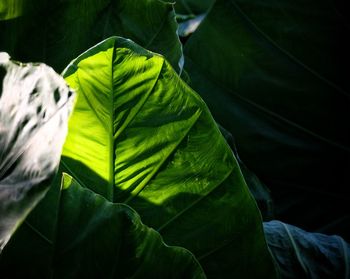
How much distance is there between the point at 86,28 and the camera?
0.96 meters

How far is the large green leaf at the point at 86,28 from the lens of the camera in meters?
0.93

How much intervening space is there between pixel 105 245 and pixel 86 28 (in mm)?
410

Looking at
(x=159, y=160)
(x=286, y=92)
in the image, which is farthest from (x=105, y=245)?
(x=286, y=92)

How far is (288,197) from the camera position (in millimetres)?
1376

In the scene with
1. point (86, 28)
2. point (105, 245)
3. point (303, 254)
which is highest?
point (86, 28)

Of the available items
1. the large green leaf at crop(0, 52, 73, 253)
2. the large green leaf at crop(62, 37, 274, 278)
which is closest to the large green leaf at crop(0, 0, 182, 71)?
the large green leaf at crop(62, 37, 274, 278)

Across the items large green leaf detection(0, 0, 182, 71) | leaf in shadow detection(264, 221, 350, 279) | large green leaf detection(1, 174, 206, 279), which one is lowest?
leaf in shadow detection(264, 221, 350, 279)

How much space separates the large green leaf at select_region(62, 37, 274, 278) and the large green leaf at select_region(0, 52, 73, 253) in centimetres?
12

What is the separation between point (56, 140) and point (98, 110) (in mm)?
239

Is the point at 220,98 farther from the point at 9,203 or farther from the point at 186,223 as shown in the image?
the point at 9,203

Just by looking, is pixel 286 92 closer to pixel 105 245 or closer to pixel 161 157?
pixel 161 157

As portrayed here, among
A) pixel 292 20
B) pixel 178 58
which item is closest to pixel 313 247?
pixel 178 58

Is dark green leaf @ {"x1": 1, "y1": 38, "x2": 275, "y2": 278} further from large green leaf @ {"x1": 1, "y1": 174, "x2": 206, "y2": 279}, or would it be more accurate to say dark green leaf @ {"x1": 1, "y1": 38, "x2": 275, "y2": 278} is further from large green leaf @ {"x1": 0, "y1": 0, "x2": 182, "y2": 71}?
large green leaf @ {"x1": 0, "y1": 0, "x2": 182, "y2": 71}

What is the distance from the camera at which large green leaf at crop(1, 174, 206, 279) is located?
→ 66 cm
